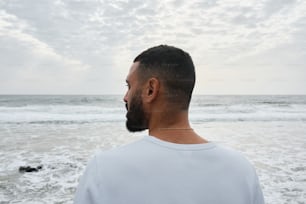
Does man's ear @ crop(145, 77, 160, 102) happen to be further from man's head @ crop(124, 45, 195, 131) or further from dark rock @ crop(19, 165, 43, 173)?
dark rock @ crop(19, 165, 43, 173)

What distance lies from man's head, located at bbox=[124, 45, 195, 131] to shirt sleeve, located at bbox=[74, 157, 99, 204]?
285 millimetres

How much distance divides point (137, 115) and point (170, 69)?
216 mm

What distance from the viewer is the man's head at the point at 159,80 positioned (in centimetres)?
103

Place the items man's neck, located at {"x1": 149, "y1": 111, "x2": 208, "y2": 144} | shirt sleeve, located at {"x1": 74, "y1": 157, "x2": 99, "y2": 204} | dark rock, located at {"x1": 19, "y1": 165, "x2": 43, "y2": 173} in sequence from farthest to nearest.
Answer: dark rock, located at {"x1": 19, "y1": 165, "x2": 43, "y2": 173} < man's neck, located at {"x1": 149, "y1": 111, "x2": 208, "y2": 144} < shirt sleeve, located at {"x1": 74, "y1": 157, "x2": 99, "y2": 204}

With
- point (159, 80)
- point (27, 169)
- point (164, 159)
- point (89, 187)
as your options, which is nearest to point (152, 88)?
point (159, 80)

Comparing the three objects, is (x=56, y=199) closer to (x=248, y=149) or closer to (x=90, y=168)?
(x=90, y=168)

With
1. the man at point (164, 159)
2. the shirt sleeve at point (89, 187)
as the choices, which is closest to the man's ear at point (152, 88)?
the man at point (164, 159)

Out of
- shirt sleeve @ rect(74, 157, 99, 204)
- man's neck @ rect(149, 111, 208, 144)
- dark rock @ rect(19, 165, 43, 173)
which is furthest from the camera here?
dark rock @ rect(19, 165, 43, 173)

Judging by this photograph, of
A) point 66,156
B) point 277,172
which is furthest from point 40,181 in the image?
point 277,172

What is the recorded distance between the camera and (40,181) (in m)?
6.17

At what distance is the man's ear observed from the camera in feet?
3.36

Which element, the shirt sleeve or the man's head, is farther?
the man's head

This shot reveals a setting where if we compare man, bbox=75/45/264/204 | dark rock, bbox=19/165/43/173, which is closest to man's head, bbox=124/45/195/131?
man, bbox=75/45/264/204

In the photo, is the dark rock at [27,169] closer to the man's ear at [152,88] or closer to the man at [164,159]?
the man at [164,159]
